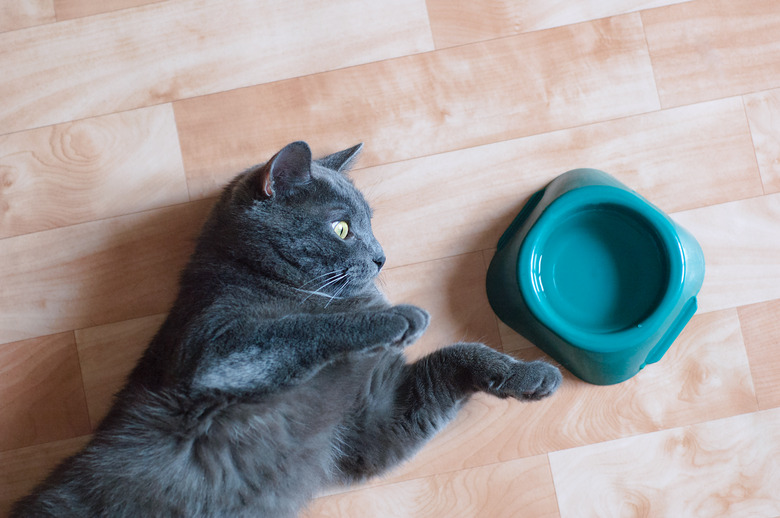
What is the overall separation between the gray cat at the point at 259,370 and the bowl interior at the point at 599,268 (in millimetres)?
196

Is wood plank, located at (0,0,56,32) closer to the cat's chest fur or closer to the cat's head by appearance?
the cat's head

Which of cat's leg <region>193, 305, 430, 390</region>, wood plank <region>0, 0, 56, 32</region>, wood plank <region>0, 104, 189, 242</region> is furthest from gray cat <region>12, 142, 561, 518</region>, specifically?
wood plank <region>0, 0, 56, 32</region>

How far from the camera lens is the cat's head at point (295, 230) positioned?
114 cm

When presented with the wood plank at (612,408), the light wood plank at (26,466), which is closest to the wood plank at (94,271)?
the light wood plank at (26,466)

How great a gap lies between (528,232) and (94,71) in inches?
46.9

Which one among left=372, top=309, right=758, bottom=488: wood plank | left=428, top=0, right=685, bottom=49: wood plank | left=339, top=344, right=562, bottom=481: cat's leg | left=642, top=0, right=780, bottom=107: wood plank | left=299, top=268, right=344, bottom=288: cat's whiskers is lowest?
left=372, top=309, right=758, bottom=488: wood plank

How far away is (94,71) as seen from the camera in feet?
4.89

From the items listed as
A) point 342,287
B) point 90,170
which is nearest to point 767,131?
point 342,287

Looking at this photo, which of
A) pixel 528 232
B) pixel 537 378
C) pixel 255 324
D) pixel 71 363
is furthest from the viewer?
pixel 71 363

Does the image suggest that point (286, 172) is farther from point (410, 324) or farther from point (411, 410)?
point (411, 410)

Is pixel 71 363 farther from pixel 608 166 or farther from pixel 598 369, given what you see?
pixel 608 166

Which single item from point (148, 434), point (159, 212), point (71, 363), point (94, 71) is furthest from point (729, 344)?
point (94, 71)

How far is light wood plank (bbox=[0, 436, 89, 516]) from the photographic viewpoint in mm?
1425

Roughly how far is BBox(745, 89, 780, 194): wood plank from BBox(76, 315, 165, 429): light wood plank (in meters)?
1.63
